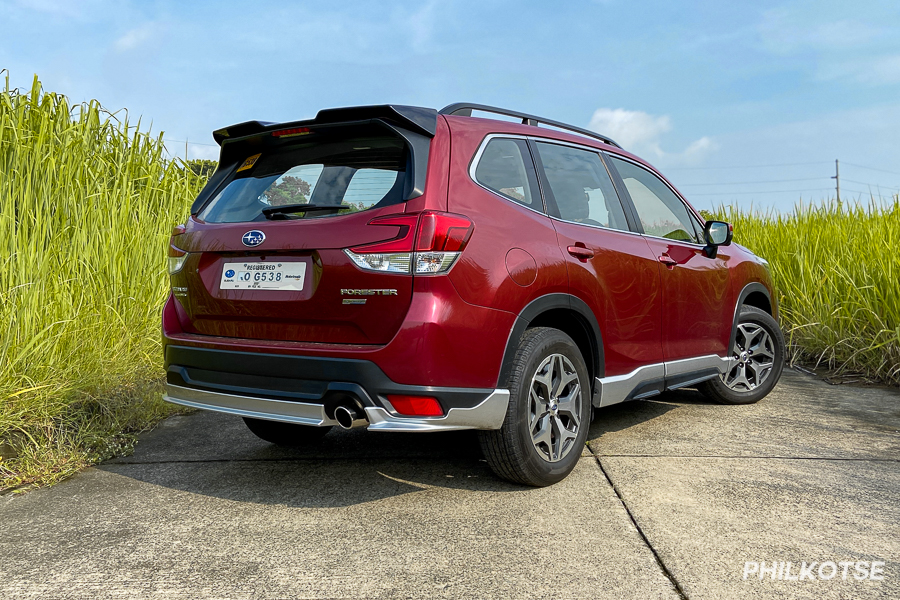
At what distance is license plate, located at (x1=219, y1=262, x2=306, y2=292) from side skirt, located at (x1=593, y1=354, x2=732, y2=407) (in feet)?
5.79

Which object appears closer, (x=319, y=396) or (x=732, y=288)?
(x=319, y=396)

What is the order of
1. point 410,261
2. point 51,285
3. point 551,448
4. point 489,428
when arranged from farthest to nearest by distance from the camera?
point 51,285 → point 551,448 → point 489,428 → point 410,261

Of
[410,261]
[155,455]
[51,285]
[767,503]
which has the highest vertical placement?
[410,261]

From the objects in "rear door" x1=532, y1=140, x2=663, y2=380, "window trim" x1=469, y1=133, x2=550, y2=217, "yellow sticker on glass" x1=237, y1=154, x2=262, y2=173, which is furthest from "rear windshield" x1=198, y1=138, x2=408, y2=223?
"rear door" x1=532, y1=140, x2=663, y2=380

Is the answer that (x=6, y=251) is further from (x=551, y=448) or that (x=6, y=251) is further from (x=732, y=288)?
(x=732, y=288)

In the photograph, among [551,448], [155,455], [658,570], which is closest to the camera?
[658,570]

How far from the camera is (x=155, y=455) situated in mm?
4504

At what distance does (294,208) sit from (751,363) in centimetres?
403

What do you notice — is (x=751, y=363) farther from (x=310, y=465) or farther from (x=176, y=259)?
(x=176, y=259)

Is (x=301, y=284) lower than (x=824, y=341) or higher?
higher

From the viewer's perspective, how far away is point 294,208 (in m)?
3.43

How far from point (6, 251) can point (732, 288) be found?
4.94m

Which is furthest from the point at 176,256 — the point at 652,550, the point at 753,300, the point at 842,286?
the point at 842,286

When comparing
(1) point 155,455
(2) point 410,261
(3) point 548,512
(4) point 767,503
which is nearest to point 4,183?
(1) point 155,455
